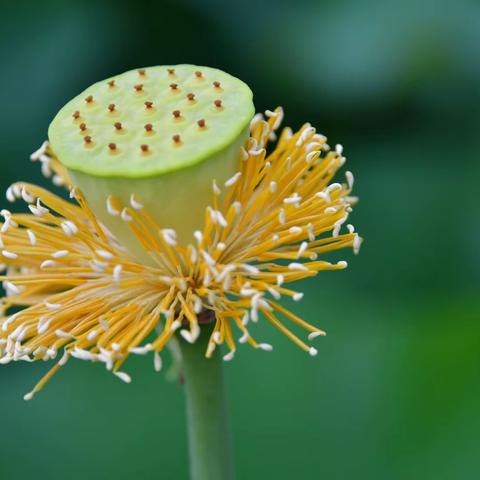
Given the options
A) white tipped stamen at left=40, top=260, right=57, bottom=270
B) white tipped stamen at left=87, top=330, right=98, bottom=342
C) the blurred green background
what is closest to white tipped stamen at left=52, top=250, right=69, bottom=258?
white tipped stamen at left=40, top=260, right=57, bottom=270

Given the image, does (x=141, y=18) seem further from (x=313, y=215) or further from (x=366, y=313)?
(x=313, y=215)

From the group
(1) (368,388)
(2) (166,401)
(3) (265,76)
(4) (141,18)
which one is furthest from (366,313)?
(4) (141,18)

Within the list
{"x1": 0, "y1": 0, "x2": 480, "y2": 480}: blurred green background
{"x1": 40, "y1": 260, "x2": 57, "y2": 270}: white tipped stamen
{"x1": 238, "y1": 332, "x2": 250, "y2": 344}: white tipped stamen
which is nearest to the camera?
{"x1": 238, "y1": 332, "x2": 250, "y2": 344}: white tipped stamen

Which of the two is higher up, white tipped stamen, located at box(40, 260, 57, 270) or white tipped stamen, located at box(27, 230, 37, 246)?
white tipped stamen, located at box(27, 230, 37, 246)

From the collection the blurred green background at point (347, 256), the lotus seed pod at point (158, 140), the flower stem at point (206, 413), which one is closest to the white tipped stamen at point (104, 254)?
the lotus seed pod at point (158, 140)

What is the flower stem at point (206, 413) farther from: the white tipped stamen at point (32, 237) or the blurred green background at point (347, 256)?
the blurred green background at point (347, 256)

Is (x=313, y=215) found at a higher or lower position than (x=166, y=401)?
higher

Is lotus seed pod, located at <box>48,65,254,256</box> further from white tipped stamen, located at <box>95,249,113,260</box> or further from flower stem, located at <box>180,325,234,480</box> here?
flower stem, located at <box>180,325,234,480</box>
